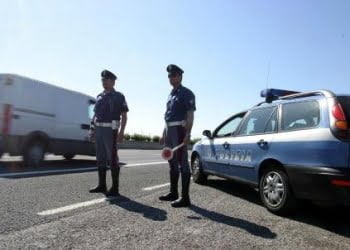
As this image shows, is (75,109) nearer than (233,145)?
No

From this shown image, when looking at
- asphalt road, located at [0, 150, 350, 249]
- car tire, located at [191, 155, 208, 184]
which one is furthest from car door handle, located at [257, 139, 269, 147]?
car tire, located at [191, 155, 208, 184]

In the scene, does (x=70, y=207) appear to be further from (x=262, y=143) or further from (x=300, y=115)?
(x=300, y=115)

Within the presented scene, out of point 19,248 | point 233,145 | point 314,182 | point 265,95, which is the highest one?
point 265,95

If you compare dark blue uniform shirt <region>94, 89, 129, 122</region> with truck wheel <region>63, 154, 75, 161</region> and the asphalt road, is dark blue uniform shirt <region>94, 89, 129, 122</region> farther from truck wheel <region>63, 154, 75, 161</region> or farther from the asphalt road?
truck wheel <region>63, 154, 75, 161</region>

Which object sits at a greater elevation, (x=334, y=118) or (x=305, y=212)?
(x=334, y=118)

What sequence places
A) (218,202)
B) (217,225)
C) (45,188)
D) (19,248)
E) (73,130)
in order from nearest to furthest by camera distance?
1. (19,248)
2. (217,225)
3. (218,202)
4. (45,188)
5. (73,130)

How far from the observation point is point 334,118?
4.54m

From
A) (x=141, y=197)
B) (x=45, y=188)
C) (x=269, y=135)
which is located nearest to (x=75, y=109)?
(x=45, y=188)

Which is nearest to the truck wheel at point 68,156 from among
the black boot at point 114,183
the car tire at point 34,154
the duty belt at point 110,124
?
the car tire at point 34,154

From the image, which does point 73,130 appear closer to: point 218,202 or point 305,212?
point 218,202

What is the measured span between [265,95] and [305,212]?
1.83m

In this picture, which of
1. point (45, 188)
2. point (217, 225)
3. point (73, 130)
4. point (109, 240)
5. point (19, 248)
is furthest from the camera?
point (73, 130)

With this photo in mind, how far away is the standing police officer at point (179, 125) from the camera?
5625 millimetres

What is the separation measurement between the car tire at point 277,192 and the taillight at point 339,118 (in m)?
0.96
